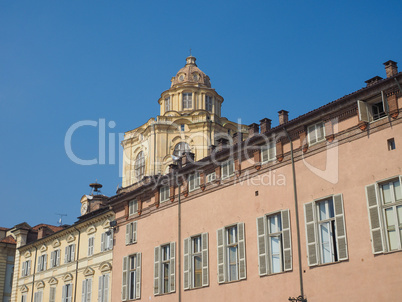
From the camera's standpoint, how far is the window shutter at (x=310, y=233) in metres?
23.1

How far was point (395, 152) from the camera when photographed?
837 inches

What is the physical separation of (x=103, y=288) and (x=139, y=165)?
2182 centimetres

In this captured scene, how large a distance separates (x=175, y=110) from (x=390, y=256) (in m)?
40.0

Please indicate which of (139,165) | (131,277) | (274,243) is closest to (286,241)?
(274,243)

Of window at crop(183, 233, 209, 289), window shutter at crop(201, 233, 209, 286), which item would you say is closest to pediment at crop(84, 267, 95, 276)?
window at crop(183, 233, 209, 289)

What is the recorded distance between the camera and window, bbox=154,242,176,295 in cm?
3039

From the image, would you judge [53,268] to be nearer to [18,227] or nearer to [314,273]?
[18,227]

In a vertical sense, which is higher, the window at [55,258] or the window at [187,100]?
the window at [187,100]

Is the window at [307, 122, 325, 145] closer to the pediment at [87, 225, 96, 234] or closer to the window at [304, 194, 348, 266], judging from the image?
the window at [304, 194, 348, 266]

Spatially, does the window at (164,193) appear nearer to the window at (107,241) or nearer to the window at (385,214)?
the window at (107,241)

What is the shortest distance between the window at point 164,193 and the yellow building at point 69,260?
572 cm

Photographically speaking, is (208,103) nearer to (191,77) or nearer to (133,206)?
(191,77)

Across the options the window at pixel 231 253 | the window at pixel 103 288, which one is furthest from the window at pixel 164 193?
the window at pixel 103 288

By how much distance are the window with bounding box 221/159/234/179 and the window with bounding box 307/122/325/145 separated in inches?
199
